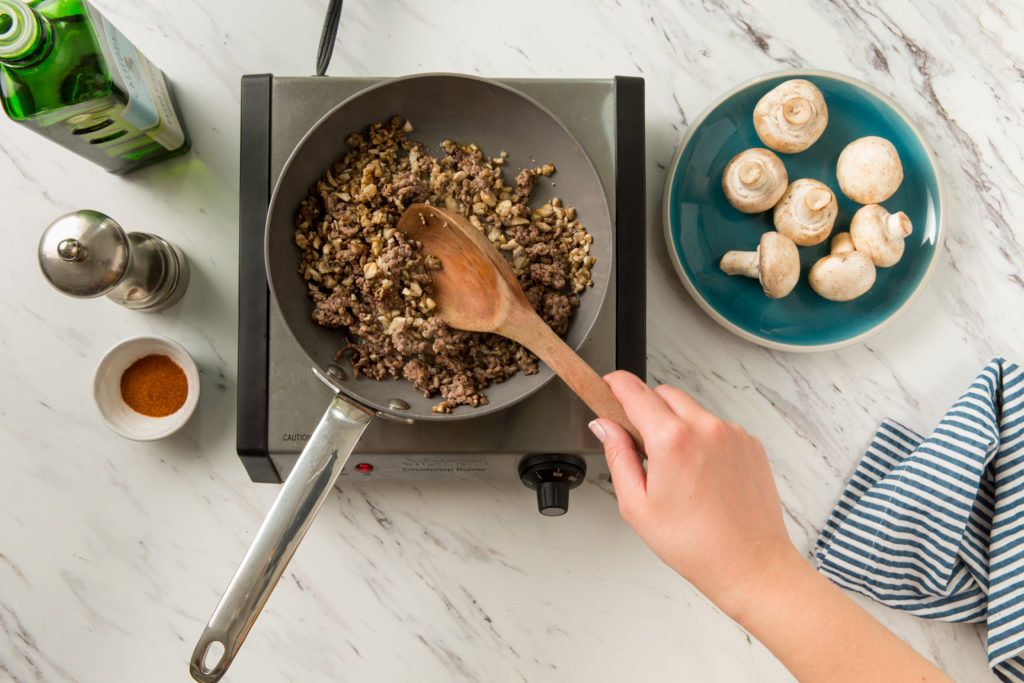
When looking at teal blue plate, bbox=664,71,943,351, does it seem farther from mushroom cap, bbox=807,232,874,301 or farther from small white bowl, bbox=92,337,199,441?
small white bowl, bbox=92,337,199,441

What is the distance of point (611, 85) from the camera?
77 cm

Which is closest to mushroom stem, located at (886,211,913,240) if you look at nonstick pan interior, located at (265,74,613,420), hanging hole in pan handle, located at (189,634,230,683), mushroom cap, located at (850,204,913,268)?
mushroom cap, located at (850,204,913,268)

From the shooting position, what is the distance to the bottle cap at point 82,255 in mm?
715

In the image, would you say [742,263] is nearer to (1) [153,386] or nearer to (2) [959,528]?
(2) [959,528]

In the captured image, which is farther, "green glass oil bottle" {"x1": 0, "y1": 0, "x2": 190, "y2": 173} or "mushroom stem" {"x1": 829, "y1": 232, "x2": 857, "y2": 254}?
"mushroom stem" {"x1": 829, "y1": 232, "x2": 857, "y2": 254}

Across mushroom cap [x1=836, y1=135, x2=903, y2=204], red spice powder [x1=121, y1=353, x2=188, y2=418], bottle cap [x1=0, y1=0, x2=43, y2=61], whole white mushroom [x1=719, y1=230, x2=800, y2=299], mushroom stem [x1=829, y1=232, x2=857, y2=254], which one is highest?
mushroom cap [x1=836, y1=135, x2=903, y2=204]

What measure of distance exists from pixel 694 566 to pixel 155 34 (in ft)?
3.06

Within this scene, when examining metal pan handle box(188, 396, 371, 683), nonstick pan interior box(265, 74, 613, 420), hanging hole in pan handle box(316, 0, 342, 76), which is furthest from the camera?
hanging hole in pan handle box(316, 0, 342, 76)

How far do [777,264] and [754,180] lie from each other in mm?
106

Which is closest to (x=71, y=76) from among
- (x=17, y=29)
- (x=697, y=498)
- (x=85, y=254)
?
(x=17, y=29)

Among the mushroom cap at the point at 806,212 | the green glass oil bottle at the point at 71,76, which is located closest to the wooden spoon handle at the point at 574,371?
the mushroom cap at the point at 806,212

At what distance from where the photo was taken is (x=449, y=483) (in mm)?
903

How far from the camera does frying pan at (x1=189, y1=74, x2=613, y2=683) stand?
1.99ft

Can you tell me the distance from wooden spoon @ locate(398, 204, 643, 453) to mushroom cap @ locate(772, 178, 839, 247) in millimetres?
382
